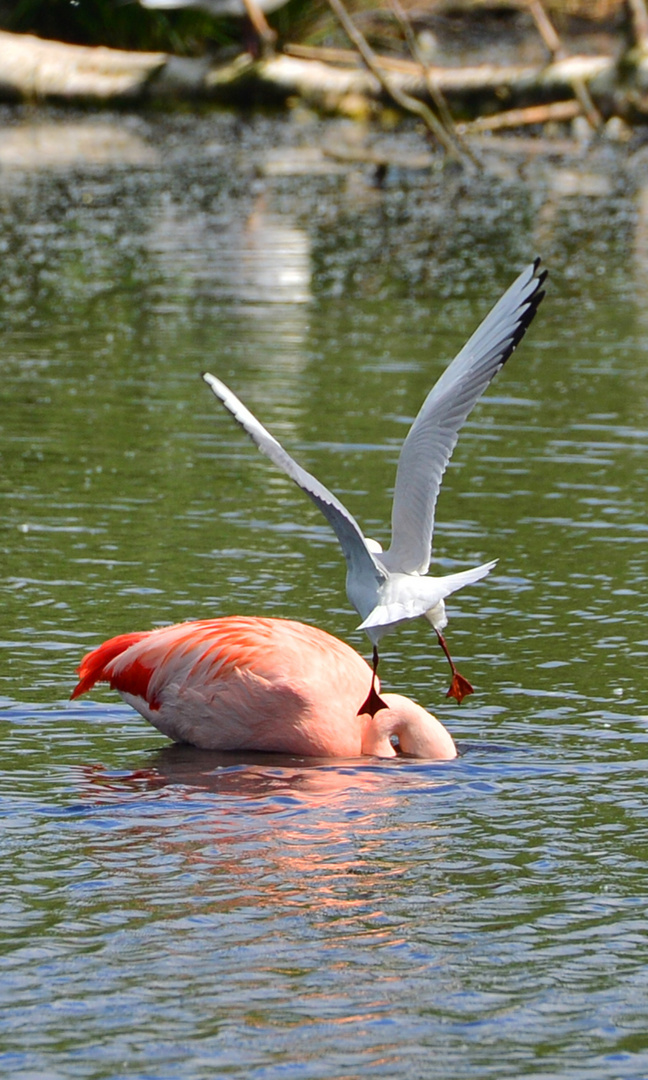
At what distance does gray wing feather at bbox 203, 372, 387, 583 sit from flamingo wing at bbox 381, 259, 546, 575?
38 cm

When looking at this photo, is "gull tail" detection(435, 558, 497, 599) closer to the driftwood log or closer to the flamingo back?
the flamingo back

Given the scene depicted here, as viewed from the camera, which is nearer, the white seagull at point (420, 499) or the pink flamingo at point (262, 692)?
the white seagull at point (420, 499)

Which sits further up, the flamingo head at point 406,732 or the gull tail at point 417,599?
the gull tail at point 417,599

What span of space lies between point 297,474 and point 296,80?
27244mm

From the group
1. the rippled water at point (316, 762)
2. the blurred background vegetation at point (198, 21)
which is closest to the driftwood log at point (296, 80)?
the blurred background vegetation at point (198, 21)

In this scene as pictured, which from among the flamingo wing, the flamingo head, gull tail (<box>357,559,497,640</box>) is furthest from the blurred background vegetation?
gull tail (<box>357,559,497,640</box>)

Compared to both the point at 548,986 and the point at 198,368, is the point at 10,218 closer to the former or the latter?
the point at 198,368

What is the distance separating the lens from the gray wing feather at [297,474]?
20.3 ft

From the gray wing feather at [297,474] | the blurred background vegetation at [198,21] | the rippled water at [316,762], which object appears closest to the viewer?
the rippled water at [316,762]

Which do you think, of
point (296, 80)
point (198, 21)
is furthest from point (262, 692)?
point (198, 21)

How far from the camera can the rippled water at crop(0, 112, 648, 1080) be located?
500 centimetres

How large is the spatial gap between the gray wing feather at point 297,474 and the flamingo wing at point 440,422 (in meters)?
0.38

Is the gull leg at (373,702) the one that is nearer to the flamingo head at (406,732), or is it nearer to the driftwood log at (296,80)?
the flamingo head at (406,732)

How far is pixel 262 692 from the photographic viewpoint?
23.5ft
